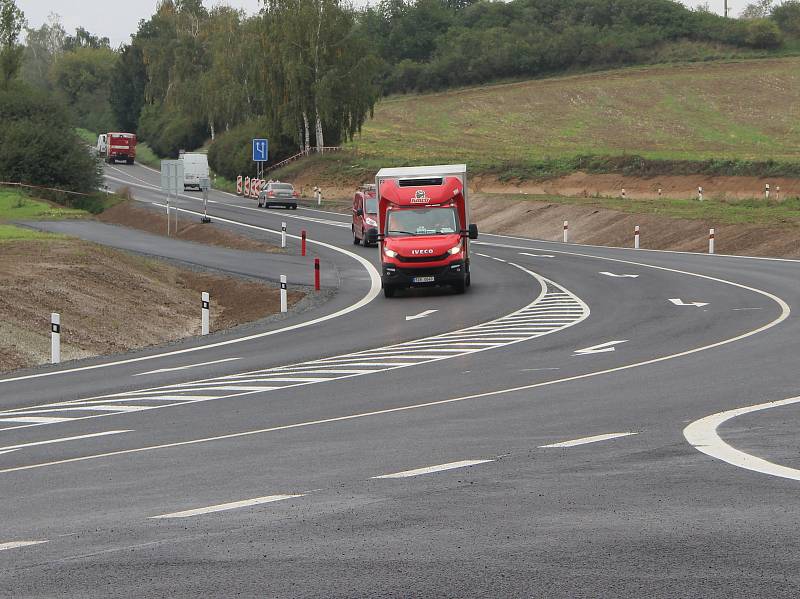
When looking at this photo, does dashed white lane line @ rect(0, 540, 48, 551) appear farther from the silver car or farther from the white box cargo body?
the white box cargo body

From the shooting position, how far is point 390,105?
4830 inches

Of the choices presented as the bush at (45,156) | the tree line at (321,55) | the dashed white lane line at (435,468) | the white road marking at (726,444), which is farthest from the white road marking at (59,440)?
the tree line at (321,55)

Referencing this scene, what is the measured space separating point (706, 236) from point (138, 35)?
117 meters

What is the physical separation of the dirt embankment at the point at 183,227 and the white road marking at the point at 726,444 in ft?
111

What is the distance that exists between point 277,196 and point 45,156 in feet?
43.7

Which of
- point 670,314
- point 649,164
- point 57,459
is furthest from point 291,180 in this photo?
point 57,459

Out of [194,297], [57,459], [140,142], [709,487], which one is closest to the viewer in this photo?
[709,487]

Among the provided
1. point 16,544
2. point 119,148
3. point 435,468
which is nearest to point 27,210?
point 435,468

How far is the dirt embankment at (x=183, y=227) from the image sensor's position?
49688 mm

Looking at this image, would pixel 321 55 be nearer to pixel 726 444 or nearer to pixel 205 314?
pixel 205 314

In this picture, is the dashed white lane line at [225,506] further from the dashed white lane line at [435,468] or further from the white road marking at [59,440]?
the white road marking at [59,440]

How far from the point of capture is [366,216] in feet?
154

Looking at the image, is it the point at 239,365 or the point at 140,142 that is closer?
the point at 239,365

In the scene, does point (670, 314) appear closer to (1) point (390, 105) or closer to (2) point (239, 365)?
(2) point (239, 365)
